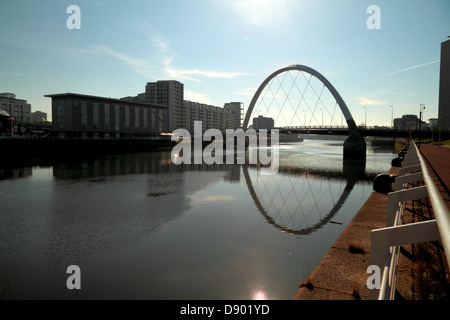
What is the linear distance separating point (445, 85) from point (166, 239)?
170m

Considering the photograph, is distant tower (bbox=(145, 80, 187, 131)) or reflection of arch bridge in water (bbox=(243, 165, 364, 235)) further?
distant tower (bbox=(145, 80, 187, 131))

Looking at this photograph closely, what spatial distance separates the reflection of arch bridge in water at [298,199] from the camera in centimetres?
1470

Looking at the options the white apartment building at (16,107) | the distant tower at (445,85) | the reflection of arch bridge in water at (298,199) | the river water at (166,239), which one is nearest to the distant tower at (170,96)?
the white apartment building at (16,107)

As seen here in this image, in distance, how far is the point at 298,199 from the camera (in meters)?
20.7

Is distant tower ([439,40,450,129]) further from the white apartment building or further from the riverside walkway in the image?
the white apartment building

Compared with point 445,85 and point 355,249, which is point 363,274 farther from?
A: point 445,85

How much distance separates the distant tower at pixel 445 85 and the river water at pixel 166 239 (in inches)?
5737

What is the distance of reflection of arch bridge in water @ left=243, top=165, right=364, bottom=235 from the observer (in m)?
14.7

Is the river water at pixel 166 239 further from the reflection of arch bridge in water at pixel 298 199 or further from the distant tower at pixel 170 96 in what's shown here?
the distant tower at pixel 170 96

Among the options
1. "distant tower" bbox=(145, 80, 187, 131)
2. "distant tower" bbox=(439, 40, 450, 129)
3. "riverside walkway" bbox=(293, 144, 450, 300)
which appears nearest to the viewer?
"riverside walkway" bbox=(293, 144, 450, 300)

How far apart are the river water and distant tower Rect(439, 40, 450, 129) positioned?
5737 inches

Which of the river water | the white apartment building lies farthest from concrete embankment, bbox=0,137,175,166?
the white apartment building
